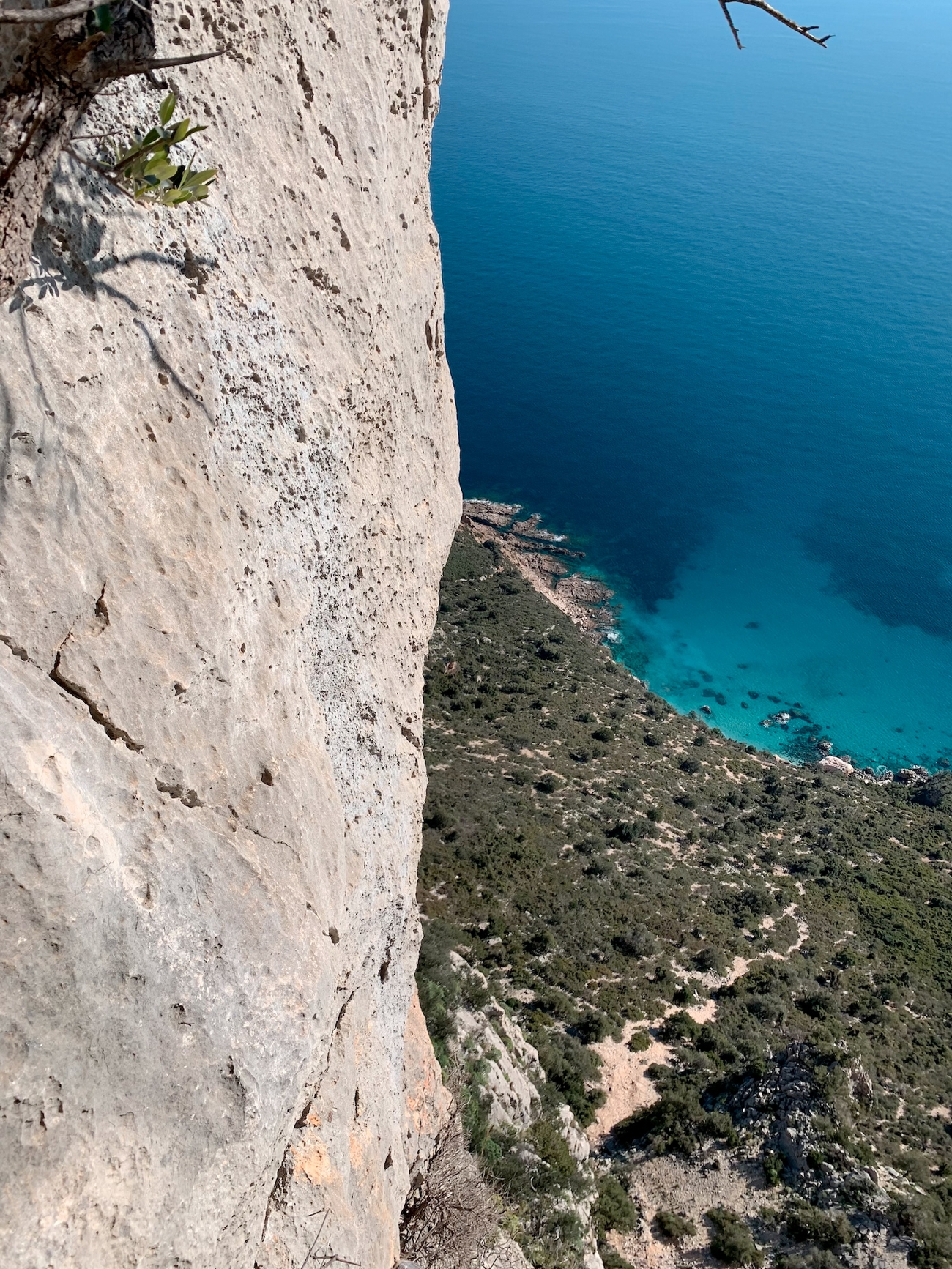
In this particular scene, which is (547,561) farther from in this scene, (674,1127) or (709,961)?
(674,1127)

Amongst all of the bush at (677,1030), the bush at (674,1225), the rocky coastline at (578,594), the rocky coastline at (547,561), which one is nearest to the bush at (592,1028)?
the bush at (677,1030)

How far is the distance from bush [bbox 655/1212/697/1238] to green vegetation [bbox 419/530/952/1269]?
586mm

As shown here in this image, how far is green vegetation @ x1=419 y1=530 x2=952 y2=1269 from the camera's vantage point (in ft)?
49.1

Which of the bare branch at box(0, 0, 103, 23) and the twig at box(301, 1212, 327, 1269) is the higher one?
the bare branch at box(0, 0, 103, 23)

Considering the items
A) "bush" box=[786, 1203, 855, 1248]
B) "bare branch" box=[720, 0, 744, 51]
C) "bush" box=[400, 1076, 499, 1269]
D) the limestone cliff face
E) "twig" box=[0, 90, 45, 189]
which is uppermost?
"bare branch" box=[720, 0, 744, 51]

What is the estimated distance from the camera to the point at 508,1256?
8.74m

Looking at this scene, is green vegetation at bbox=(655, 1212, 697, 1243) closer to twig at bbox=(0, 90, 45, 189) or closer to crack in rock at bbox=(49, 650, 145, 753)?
crack in rock at bbox=(49, 650, 145, 753)

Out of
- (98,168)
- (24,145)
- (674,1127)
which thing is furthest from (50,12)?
(674,1127)

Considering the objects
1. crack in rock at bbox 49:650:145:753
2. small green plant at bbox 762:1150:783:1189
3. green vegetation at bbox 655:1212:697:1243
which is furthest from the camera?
small green plant at bbox 762:1150:783:1189

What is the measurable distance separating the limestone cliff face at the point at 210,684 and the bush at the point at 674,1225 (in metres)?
9.50

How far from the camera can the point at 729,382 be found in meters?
83.2

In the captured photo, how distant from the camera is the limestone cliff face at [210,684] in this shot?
3.29 meters

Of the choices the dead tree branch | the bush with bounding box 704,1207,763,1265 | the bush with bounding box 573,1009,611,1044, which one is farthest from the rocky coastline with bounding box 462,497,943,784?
the dead tree branch

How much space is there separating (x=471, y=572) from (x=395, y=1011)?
39.6 m
